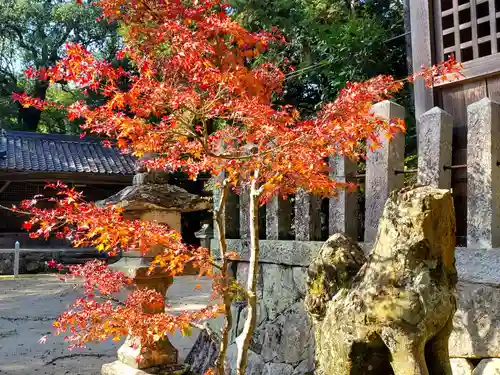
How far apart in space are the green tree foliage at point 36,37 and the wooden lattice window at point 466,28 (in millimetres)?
19103

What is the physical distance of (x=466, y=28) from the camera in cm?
441

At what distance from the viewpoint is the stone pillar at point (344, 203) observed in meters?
3.52

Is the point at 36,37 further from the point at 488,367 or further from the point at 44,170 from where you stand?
the point at 488,367

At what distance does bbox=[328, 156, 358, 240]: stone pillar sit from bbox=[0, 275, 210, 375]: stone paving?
2942 mm

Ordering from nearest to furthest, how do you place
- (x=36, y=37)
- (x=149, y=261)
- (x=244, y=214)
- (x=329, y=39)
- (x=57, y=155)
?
(x=244, y=214)
(x=149, y=261)
(x=329, y=39)
(x=57, y=155)
(x=36, y=37)

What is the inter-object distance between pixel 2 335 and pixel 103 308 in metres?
4.91

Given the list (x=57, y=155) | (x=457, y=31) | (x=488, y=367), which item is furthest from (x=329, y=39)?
(x=57, y=155)

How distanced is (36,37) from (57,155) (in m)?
7.76

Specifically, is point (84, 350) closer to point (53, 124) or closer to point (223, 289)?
point (223, 289)

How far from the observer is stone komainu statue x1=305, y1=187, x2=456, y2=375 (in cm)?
178

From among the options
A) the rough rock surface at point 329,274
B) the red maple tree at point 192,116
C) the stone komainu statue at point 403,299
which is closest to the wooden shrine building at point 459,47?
the red maple tree at point 192,116

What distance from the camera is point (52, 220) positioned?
270 cm

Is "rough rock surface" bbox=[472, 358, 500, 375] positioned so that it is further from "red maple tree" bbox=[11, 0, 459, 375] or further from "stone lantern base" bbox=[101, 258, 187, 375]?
"stone lantern base" bbox=[101, 258, 187, 375]

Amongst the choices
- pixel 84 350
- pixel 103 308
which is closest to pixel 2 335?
pixel 84 350
